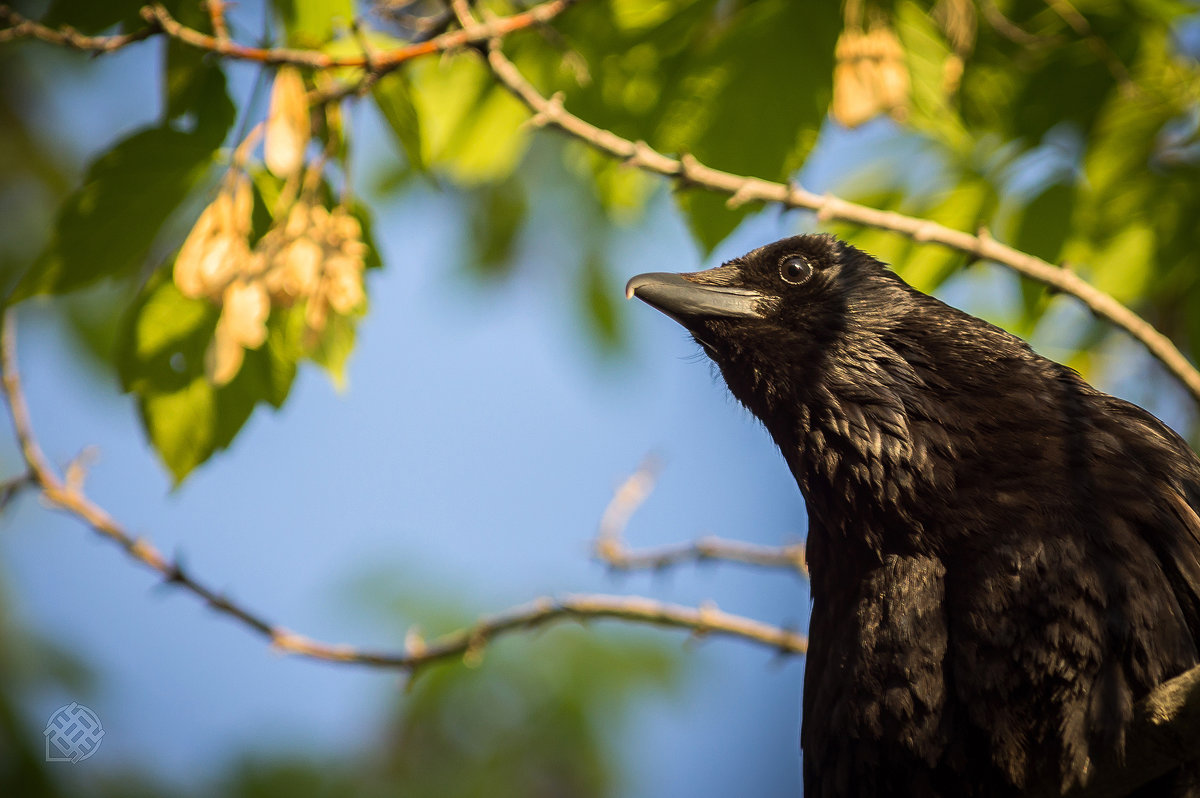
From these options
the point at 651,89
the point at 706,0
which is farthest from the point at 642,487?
the point at 706,0

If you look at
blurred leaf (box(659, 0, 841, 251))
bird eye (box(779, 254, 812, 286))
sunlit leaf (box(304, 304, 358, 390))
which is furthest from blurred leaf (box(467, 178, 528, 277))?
blurred leaf (box(659, 0, 841, 251))

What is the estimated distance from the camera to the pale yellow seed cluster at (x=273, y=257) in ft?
6.92

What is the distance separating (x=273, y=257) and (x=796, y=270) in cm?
138

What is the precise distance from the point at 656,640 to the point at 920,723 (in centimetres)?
415

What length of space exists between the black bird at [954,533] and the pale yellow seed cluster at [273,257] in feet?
2.68

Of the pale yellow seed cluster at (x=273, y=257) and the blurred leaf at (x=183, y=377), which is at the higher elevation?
the pale yellow seed cluster at (x=273, y=257)

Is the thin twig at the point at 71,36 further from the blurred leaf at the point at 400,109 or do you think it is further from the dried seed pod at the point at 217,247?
the blurred leaf at the point at 400,109

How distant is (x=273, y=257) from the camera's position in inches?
85.4

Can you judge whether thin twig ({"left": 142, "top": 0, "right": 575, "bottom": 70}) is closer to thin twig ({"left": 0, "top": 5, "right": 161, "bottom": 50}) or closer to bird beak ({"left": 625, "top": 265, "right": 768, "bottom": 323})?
thin twig ({"left": 0, "top": 5, "right": 161, "bottom": 50})

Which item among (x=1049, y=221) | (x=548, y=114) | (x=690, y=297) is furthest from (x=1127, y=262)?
(x=548, y=114)

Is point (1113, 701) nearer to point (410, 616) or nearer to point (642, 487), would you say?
point (642, 487)

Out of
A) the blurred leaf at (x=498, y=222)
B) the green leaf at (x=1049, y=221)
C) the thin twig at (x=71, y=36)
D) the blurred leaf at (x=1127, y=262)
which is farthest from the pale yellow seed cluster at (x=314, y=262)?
the blurred leaf at (x=498, y=222)

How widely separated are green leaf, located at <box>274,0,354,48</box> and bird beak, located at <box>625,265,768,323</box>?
933mm

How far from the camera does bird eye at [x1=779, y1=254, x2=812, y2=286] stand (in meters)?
2.76
